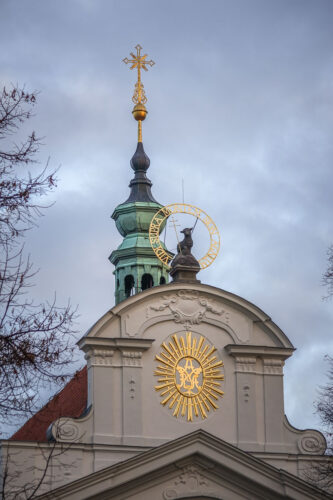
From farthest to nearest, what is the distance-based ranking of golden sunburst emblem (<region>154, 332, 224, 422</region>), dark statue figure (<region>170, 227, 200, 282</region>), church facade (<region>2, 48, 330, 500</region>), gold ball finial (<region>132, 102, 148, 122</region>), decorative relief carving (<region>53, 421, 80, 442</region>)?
gold ball finial (<region>132, 102, 148, 122</region>) < dark statue figure (<region>170, 227, 200, 282</region>) < golden sunburst emblem (<region>154, 332, 224, 422</region>) < decorative relief carving (<region>53, 421, 80, 442</region>) < church facade (<region>2, 48, 330, 500</region>)

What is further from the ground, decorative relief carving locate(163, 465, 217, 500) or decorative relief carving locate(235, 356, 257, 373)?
decorative relief carving locate(235, 356, 257, 373)

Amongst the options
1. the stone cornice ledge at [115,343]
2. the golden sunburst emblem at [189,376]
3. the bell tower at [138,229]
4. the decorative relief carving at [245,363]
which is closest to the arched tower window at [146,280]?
the bell tower at [138,229]

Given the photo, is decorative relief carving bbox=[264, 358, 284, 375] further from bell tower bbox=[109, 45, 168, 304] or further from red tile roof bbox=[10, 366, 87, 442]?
bell tower bbox=[109, 45, 168, 304]

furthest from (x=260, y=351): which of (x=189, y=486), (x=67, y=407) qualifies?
(x=67, y=407)

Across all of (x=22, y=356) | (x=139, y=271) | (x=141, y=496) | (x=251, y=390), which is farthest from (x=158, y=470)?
(x=22, y=356)

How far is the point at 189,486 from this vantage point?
28.5 m

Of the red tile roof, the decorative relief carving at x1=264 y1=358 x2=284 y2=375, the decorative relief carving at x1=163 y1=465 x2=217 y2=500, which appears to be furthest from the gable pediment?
the red tile roof

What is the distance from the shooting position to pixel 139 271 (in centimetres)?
3628

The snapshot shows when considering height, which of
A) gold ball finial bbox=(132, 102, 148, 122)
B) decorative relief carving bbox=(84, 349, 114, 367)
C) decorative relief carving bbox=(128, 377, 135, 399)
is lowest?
decorative relief carving bbox=(128, 377, 135, 399)

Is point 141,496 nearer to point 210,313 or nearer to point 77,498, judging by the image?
point 77,498

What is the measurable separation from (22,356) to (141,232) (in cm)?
2137

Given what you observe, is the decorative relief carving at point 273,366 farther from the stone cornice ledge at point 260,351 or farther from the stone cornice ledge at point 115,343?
the stone cornice ledge at point 115,343

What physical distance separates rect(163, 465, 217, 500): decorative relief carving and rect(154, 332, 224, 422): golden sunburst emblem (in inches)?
62.6

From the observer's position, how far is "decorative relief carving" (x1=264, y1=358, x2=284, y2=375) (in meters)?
30.8
